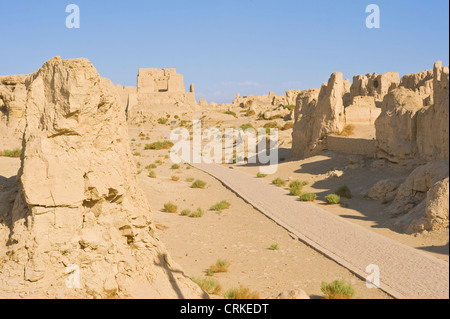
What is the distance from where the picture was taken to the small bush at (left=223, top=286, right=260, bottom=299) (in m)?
7.23

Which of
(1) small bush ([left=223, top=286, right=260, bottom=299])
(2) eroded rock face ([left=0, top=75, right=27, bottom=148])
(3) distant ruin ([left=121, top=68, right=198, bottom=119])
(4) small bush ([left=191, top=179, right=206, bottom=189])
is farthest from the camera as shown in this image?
(3) distant ruin ([left=121, top=68, right=198, bottom=119])

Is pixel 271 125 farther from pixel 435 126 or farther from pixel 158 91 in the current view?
pixel 435 126

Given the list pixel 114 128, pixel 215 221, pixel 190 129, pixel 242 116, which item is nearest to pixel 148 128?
pixel 190 129

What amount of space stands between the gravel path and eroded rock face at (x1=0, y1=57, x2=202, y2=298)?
3805 mm

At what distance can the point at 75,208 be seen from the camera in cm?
598

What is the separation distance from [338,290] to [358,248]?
2943 mm

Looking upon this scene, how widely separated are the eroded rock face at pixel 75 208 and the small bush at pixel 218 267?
7.41 feet

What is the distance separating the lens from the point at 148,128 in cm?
4628

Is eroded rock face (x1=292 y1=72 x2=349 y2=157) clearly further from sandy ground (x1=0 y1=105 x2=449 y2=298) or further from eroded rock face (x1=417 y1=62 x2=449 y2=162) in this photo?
eroded rock face (x1=417 y1=62 x2=449 y2=162)

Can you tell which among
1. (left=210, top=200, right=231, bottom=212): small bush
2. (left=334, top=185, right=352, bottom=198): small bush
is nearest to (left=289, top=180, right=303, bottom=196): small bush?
(left=334, top=185, right=352, bottom=198): small bush

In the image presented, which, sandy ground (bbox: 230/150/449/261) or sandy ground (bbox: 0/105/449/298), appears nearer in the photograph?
sandy ground (bbox: 0/105/449/298)

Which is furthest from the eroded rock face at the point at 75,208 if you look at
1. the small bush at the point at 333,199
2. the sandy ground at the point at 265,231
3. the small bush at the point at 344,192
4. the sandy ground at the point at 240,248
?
the small bush at the point at 344,192
